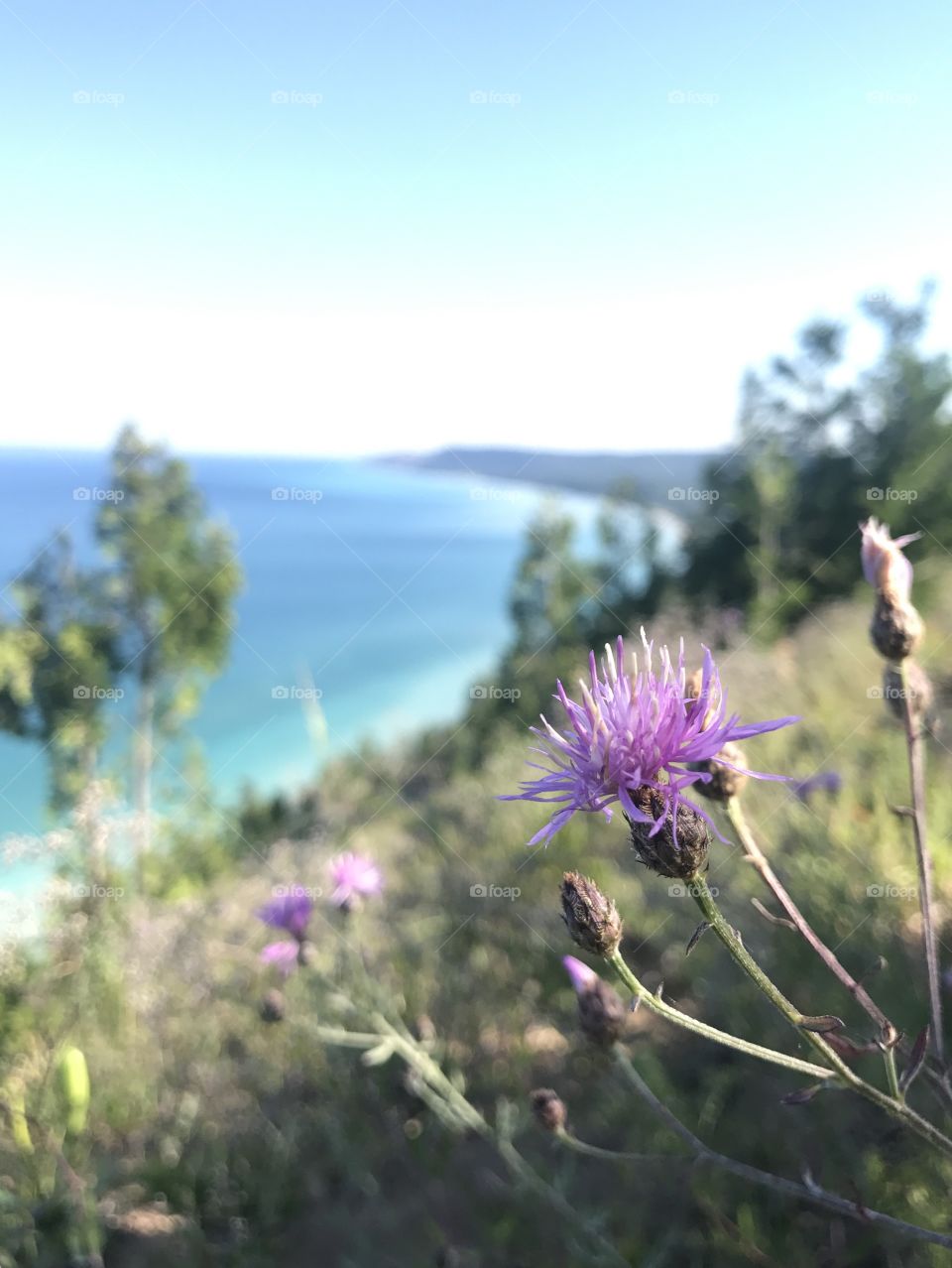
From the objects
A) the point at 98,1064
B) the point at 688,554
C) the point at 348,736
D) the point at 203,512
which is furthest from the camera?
the point at 688,554

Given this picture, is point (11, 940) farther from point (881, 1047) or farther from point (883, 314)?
point (883, 314)

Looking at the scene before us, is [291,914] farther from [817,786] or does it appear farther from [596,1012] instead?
[817,786]

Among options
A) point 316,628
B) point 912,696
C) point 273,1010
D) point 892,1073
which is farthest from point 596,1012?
point 316,628

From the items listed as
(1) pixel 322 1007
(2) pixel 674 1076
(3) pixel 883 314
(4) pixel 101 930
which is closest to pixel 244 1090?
(1) pixel 322 1007

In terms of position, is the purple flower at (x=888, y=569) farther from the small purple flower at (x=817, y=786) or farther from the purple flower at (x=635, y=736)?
the small purple flower at (x=817, y=786)

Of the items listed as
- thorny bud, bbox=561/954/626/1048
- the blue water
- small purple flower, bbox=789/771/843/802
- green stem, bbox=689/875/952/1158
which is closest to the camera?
green stem, bbox=689/875/952/1158

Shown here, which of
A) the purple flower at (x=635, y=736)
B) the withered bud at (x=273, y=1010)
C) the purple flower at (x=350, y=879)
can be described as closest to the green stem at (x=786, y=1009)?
the purple flower at (x=635, y=736)

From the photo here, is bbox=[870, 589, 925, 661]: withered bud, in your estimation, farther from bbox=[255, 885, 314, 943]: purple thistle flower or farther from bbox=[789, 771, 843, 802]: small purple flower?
bbox=[789, 771, 843, 802]: small purple flower

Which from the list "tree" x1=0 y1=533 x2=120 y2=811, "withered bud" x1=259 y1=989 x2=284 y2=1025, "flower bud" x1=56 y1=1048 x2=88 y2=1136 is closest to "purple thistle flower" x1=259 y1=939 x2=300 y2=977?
"withered bud" x1=259 y1=989 x2=284 y2=1025
